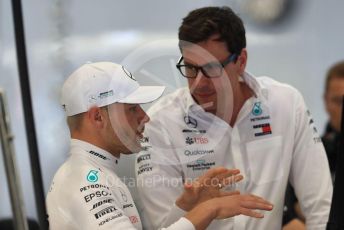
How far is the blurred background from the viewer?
4.88ft

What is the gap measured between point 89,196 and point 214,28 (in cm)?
56

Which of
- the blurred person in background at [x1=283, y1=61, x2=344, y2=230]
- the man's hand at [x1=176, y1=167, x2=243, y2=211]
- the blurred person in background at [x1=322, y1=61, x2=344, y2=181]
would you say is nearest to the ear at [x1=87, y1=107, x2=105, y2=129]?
the man's hand at [x1=176, y1=167, x2=243, y2=211]

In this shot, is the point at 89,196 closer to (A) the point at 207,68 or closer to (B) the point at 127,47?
(A) the point at 207,68

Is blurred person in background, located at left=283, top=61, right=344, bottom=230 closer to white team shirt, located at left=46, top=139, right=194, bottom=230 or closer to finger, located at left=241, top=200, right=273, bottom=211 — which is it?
finger, located at left=241, top=200, right=273, bottom=211

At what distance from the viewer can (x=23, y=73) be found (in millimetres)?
1310

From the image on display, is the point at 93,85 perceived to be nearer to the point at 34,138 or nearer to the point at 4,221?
the point at 34,138

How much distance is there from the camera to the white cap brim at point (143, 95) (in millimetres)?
1120

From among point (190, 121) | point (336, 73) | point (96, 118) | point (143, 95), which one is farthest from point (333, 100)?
point (96, 118)

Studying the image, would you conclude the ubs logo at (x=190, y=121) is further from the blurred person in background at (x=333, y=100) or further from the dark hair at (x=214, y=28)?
the blurred person in background at (x=333, y=100)

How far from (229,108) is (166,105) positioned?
174 millimetres

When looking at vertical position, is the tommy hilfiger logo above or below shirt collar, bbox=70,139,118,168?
below

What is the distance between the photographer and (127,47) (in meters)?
1.72

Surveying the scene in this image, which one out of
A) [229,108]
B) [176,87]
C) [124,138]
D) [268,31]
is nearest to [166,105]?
[176,87]

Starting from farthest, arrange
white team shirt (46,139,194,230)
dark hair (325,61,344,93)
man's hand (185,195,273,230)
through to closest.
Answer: dark hair (325,61,344,93), man's hand (185,195,273,230), white team shirt (46,139,194,230)
